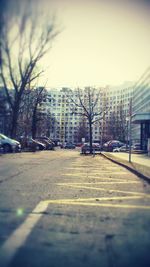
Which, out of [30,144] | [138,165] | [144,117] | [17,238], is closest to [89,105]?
[30,144]

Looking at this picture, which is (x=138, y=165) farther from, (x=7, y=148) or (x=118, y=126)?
(x=118, y=126)

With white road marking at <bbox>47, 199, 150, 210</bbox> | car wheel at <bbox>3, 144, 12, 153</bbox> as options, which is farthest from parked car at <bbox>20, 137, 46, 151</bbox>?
white road marking at <bbox>47, 199, 150, 210</bbox>

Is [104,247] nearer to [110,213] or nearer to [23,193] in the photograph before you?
[110,213]

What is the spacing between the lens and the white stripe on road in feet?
12.2

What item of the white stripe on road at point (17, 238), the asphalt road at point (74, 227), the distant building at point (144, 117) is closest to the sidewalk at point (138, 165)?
the asphalt road at point (74, 227)

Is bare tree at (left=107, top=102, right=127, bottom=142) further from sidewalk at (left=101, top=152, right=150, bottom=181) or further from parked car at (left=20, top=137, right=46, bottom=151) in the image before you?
sidewalk at (left=101, top=152, right=150, bottom=181)

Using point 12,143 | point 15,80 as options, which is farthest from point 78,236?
point 15,80

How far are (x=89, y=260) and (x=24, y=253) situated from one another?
669 millimetres

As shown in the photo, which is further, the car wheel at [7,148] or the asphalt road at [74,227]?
the car wheel at [7,148]

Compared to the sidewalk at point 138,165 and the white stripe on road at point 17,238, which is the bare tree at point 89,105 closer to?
the sidewalk at point 138,165

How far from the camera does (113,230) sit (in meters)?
4.93

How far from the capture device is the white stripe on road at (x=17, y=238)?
147 inches

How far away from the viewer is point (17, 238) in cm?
440

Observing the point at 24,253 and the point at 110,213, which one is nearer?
the point at 24,253
